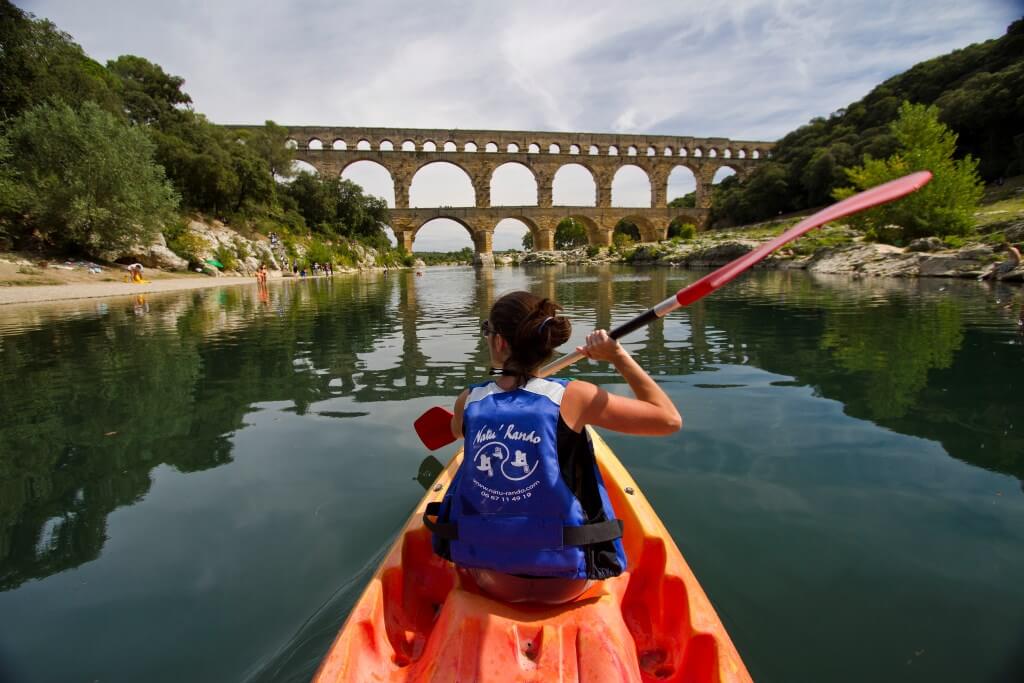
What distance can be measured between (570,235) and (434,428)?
9901 centimetres

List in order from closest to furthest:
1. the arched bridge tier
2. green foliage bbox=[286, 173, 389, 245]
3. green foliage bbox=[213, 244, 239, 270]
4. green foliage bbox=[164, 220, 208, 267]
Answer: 1. green foliage bbox=[164, 220, 208, 267]
2. green foliage bbox=[213, 244, 239, 270]
3. green foliage bbox=[286, 173, 389, 245]
4. the arched bridge tier

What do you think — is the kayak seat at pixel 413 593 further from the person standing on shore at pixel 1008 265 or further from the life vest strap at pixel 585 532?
the person standing on shore at pixel 1008 265

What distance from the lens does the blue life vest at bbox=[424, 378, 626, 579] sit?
5.44ft

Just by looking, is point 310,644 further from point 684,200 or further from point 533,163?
point 684,200

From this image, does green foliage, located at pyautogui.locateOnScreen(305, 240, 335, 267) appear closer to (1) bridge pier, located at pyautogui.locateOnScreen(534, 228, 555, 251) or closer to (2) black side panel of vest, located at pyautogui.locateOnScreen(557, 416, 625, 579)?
(1) bridge pier, located at pyautogui.locateOnScreen(534, 228, 555, 251)

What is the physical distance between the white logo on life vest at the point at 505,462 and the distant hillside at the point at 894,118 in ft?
138

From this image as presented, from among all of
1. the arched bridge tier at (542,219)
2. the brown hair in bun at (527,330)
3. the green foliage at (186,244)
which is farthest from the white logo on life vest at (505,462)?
the arched bridge tier at (542,219)

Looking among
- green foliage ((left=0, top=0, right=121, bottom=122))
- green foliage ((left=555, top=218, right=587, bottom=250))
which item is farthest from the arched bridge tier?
green foliage ((left=555, top=218, right=587, bottom=250))

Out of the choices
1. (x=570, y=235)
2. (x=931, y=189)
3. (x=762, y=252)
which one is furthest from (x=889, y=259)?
(x=570, y=235)

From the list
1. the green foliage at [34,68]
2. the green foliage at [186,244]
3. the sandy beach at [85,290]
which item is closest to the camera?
the sandy beach at [85,290]

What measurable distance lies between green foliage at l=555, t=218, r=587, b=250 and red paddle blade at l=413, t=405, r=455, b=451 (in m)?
92.8

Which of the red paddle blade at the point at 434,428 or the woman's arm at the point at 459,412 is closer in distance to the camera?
the woman's arm at the point at 459,412

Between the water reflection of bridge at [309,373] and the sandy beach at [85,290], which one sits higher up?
the sandy beach at [85,290]

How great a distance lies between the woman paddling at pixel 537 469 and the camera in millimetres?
1665
